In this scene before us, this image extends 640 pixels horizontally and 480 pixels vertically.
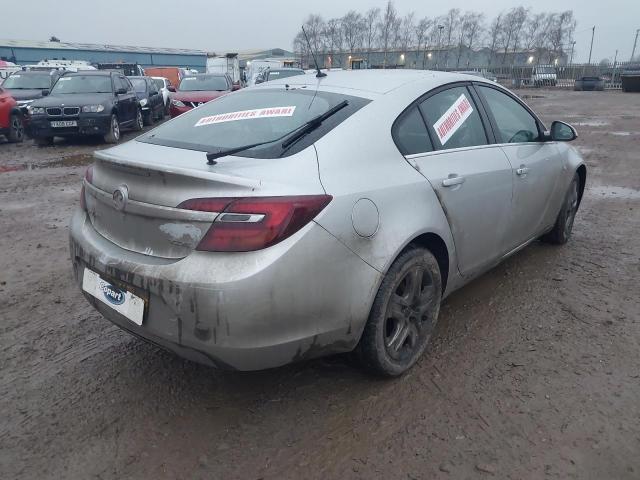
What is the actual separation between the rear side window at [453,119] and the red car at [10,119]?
12.1 meters

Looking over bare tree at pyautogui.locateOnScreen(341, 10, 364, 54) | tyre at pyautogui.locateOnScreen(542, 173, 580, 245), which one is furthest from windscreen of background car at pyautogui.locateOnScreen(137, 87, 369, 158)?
bare tree at pyautogui.locateOnScreen(341, 10, 364, 54)

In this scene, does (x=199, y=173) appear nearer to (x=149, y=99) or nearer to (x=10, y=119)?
(x=10, y=119)

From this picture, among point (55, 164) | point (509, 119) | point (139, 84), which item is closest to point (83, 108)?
point (55, 164)

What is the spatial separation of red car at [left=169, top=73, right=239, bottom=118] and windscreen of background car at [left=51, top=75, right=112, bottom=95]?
5.37ft

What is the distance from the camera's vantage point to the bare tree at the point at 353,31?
83250 mm

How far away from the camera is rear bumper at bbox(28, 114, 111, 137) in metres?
11.0

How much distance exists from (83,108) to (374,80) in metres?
9.92

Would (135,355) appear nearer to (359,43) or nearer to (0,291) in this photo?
(0,291)

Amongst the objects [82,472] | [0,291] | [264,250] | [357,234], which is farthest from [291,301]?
[0,291]

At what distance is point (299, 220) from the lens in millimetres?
2027

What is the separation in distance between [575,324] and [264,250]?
2.29m

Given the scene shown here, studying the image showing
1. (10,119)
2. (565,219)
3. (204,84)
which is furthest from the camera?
(204,84)

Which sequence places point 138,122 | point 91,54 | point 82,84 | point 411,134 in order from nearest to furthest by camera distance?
point 411,134 → point 82,84 → point 138,122 → point 91,54

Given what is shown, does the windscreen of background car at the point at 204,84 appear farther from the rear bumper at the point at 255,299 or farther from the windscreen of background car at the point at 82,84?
the rear bumper at the point at 255,299
